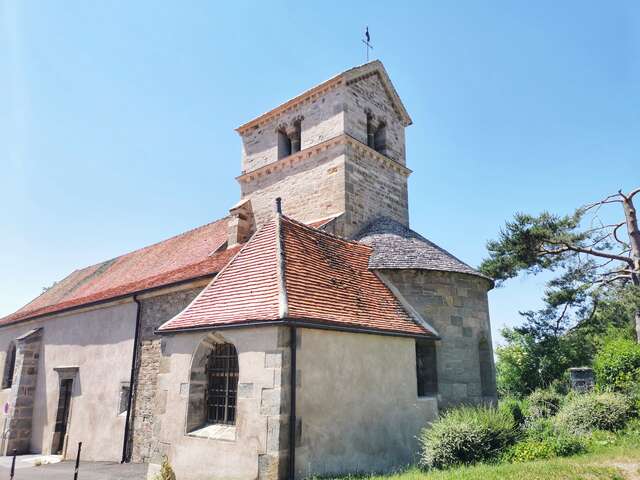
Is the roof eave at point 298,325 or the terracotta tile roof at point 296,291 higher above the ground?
the terracotta tile roof at point 296,291

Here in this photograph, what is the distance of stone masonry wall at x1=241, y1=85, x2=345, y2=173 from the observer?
1488 cm

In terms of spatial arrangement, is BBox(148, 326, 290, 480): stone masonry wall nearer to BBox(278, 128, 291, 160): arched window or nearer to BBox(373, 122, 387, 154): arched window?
BBox(278, 128, 291, 160): arched window

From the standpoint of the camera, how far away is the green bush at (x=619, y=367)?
12547mm

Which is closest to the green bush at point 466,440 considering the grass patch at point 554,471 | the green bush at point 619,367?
the grass patch at point 554,471

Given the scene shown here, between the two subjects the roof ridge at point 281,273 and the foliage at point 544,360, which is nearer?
the roof ridge at point 281,273

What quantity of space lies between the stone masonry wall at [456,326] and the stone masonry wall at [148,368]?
5.67 metres

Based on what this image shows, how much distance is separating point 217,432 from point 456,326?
19.8ft

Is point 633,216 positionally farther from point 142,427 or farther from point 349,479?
point 142,427

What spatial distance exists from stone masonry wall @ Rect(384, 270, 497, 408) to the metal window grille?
14.7 ft

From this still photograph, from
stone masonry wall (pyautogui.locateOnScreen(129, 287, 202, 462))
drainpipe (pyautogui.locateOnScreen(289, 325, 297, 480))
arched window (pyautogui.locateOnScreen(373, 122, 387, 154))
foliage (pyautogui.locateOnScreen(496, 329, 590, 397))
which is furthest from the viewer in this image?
foliage (pyautogui.locateOnScreen(496, 329, 590, 397))

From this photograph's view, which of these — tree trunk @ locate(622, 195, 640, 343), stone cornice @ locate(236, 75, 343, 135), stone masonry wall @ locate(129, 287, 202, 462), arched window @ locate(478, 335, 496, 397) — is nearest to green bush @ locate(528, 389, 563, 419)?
tree trunk @ locate(622, 195, 640, 343)

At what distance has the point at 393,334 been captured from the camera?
8.96 m

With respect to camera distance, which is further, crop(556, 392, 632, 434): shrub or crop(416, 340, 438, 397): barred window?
crop(416, 340, 438, 397): barred window

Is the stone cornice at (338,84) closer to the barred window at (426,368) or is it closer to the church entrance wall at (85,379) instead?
the church entrance wall at (85,379)
